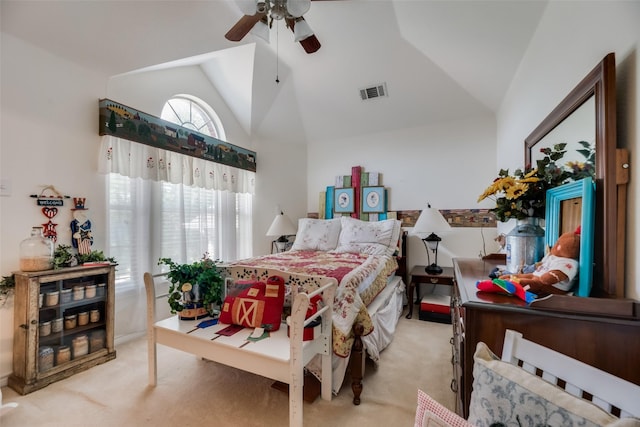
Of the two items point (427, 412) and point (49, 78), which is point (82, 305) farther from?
point (427, 412)

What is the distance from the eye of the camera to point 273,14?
1916mm

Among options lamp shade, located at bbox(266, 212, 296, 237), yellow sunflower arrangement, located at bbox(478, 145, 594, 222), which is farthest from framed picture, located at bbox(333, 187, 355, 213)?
yellow sunflower arrangement, located at bbox(478, 145, 594, 222)

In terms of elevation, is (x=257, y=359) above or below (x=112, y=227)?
below

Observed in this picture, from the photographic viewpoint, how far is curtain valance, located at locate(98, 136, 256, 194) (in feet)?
8.02

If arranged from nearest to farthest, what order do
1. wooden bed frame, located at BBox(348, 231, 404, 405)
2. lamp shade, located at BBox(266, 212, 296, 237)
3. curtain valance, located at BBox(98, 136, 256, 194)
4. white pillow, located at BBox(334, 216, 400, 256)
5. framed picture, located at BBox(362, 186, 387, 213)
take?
wooden bed frame, located at BBox(348, 231, 404, 405) < curtain valance, located at BBox(98, 136, 256, 194) < white pillow, located at BBox(334, 216, 400, 256) < lamp shade, located at BBox(266, 212, 296, 237) < framed picture, located at BBox(362, 186, 387, 213)

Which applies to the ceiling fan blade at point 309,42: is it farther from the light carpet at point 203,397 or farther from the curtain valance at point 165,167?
the light carpet at point 203,397

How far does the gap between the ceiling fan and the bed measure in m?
1.79

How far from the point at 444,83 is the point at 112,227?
3897 millimetres

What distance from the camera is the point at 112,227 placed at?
254 centimetres

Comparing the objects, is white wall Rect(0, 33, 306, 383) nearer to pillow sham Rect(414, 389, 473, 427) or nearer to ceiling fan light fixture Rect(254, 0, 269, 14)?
ceiling fan light fixture Rect(254, 0, 269, 14)

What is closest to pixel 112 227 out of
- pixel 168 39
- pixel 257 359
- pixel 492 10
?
pixel 168 39

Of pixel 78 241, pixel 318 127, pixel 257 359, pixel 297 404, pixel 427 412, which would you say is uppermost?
pixel 318 127

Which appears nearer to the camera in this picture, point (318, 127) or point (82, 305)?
point (82, 305)

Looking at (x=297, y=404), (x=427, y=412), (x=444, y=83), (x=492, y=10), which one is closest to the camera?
(x=427, y=412)
